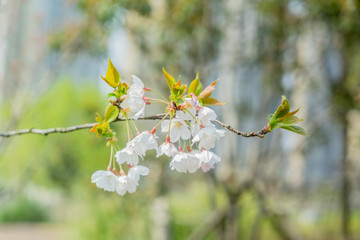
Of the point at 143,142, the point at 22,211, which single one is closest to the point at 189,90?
the point at 143,142

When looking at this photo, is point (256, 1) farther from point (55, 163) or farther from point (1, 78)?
point (55, 163)

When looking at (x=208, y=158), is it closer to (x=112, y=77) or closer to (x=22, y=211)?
(x=112, y=77)

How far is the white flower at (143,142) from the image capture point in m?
0.69

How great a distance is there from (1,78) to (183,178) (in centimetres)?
368

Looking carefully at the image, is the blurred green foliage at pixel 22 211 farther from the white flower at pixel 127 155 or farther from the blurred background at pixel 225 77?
the white flower at pixel 127 155

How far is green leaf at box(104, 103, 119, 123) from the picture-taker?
73 centimetres

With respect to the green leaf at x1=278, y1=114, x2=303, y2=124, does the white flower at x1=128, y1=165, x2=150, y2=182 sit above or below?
below

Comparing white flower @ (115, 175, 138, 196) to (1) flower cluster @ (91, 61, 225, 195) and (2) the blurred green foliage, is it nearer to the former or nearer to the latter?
(1) flower cluster @ (91, 61, 225, 195)

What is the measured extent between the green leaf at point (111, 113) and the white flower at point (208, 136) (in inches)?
5.7

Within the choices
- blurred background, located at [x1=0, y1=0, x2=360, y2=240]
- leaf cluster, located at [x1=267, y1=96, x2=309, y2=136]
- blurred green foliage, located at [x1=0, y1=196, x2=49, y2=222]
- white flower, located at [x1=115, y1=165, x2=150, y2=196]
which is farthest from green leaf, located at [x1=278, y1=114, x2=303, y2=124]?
blurred green foliage, located at [x1=0, y1=196, x2=49, y2=222]

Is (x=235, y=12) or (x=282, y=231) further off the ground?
(x=235, y=12)

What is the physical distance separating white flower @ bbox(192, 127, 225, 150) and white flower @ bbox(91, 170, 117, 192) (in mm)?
164

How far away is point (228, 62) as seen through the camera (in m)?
3.74

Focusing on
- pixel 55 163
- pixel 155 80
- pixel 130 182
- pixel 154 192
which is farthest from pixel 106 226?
pixel 55 163
